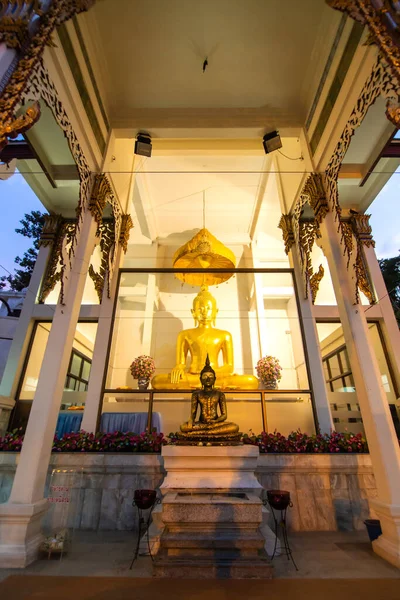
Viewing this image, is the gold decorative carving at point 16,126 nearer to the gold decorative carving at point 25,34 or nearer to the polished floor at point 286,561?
the gold decorative carving at point 25,34

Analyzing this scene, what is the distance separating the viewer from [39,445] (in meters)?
2.93

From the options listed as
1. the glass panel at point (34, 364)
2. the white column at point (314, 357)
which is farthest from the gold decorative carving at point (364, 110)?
the glass panel at point (34, 364)

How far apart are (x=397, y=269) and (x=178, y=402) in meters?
6.65

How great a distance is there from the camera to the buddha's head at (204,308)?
7.25 metres

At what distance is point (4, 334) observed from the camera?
676 cm

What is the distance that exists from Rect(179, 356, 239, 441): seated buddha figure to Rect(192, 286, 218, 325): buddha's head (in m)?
3.24

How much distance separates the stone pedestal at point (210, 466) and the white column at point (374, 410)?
47.6 inches

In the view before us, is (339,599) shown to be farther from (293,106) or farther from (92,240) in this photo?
(293,106)

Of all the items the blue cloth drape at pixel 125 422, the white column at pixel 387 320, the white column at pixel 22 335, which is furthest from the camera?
the white column at pixel 387 320

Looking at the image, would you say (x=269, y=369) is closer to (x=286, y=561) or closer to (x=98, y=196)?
(x=286, y=561)

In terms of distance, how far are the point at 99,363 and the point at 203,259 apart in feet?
12.3

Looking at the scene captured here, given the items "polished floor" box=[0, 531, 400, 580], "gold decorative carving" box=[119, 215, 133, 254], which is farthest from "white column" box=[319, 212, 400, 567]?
"gold decorative carving" box=[119, 215, 133, 254]

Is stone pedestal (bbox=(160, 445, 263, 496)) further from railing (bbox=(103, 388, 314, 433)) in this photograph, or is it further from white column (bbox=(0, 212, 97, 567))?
railing (bbox=(103, 388, 314, 433))

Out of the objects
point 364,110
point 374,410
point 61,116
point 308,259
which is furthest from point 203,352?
point 364,110
